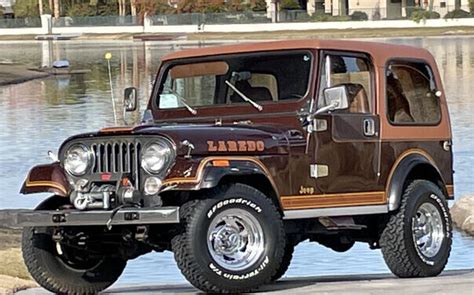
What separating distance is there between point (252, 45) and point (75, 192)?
2.09 m

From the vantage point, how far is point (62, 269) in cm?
943

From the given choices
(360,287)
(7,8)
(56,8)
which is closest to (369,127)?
(360,287)

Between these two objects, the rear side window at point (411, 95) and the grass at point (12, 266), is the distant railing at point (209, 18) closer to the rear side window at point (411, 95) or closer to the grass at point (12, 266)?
the grass at point (12, 266)

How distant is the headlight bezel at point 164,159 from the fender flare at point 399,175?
2168 mm

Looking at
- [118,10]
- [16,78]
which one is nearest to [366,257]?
[16,78]

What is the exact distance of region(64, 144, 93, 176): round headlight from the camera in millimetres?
8945

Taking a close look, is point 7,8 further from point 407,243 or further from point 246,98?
point 407,243

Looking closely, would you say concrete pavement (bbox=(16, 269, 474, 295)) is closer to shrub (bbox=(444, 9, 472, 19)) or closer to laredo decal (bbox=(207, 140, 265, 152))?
laredo decal (bbox=(207, 140, 265, 152))

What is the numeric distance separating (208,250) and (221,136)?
785mm

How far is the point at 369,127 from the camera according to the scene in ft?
32.8

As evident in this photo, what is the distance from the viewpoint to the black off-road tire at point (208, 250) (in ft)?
28.1

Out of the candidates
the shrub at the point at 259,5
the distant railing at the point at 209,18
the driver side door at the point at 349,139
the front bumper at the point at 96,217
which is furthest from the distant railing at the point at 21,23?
the front bumper at the point at 96,217

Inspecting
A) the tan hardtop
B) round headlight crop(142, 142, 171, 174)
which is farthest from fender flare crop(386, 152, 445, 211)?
round headlight crop(142, 142, 171, 174)

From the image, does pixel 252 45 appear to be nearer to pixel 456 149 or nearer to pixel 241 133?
pixel 241 133
